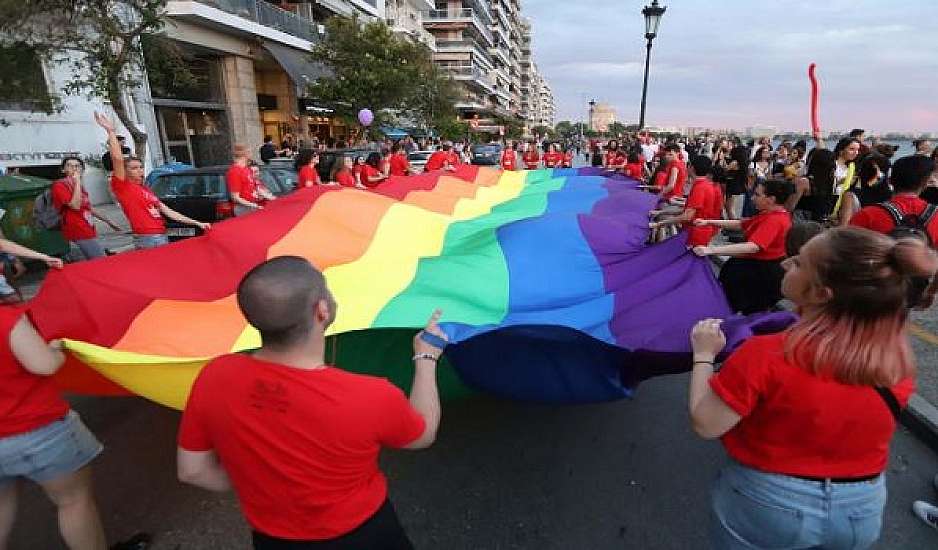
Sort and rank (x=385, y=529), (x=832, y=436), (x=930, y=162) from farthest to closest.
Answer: (x=930, y=162) < (x=385, y=529) < (x=832, y=436)

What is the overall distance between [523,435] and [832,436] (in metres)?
2.34

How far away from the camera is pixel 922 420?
3486 mm

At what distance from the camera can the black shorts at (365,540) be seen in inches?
57.2

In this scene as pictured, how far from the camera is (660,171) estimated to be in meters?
8.94

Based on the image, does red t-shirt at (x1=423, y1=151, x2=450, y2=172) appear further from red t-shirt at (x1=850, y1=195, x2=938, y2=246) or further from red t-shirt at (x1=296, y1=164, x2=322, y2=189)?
red t-shirt at (x1=850, y1=195, x2=938, y2=246)

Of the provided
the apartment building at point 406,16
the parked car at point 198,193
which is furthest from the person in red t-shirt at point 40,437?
the apartment building at point 406,16

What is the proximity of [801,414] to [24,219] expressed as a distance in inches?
386

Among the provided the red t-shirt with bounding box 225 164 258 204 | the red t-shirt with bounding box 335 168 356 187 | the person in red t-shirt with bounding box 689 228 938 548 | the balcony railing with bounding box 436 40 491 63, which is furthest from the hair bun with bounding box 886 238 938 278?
the balcony railing with bounding box 436 40 491 63

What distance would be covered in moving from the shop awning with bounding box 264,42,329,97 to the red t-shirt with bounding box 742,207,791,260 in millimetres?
21165

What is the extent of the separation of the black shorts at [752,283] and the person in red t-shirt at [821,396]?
246 cm

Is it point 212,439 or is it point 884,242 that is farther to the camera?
point 212,439

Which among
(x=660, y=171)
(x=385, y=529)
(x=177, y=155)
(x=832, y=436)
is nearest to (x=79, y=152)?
(x=177, y=155)

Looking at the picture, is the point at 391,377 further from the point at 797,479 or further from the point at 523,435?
the point at 797,479

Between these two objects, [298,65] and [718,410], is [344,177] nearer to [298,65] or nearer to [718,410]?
[718,410]
